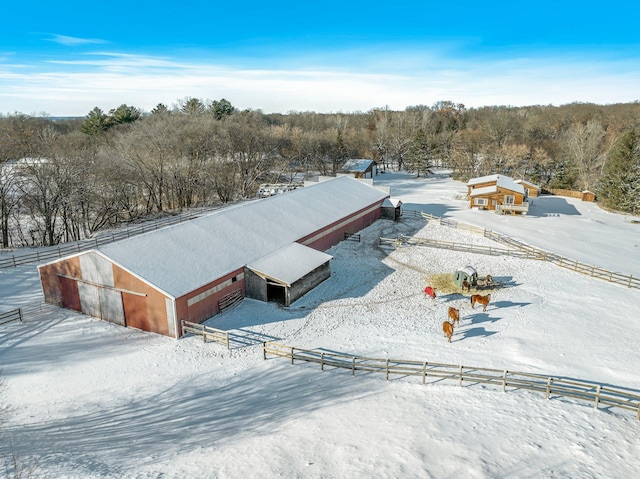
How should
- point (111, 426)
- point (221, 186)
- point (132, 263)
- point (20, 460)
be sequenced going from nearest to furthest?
point (20, 460), point (111, 426), point (132, 263), point (221, 186)

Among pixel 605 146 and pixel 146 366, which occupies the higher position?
pixel 605 146

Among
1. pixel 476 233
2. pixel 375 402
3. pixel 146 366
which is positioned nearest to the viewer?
pixel 375 402

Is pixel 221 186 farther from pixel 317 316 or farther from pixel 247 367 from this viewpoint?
pixel 247 367

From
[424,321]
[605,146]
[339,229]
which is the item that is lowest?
[424,321]

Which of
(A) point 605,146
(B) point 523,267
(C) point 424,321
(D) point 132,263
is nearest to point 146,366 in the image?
(D) point 132,263

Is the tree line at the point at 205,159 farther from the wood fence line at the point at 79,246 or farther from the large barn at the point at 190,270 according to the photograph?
the large barn at the point at 190,270

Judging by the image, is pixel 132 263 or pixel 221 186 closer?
pixel 132 263

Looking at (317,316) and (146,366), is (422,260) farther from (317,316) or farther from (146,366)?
(146,366)
